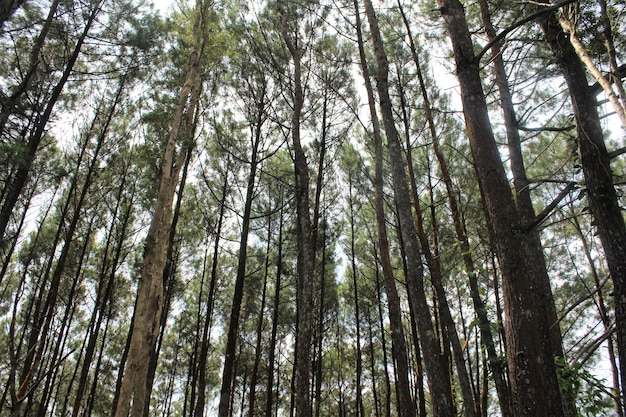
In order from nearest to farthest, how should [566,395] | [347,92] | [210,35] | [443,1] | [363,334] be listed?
1. [566,395]
2. [443,1]
3. [210,35]
4. [347,92]
5. [363,334]

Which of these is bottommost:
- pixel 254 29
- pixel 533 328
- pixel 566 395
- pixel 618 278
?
pixel 566 395

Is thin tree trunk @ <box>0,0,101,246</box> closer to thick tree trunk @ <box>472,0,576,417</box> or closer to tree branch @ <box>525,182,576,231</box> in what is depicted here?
tree branch @ <box>525,182,576,231</box>

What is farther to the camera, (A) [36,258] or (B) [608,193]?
(A) [36,258]

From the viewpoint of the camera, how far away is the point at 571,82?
9.11 ft

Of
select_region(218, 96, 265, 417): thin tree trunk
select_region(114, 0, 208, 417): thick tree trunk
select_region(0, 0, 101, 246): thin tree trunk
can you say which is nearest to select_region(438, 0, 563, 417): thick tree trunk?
select_region(114, 0, 208, 417): thick tree trunk

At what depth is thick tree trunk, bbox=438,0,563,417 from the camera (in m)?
1.90

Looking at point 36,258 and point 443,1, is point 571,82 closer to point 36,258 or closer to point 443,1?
point 443,1

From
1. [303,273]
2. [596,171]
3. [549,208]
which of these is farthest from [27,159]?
[596,171]

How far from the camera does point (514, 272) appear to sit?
2.12 meters

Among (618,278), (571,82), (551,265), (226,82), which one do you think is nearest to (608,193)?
(618,278)

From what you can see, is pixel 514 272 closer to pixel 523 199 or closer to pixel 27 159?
pixel 523 199

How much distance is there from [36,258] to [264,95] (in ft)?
30.0

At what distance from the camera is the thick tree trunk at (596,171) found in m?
2.19

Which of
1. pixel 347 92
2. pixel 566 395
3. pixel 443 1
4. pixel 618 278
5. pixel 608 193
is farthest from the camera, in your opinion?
pixel 347 92
